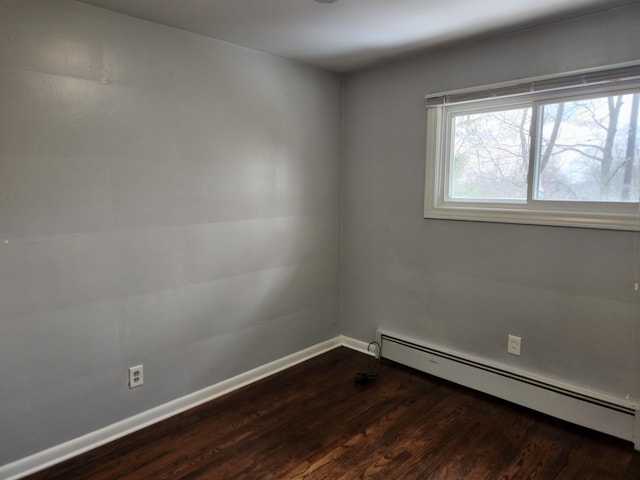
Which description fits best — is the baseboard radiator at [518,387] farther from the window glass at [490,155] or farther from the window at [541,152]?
the window glass at [490,155]

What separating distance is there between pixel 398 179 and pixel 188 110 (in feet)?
5.02

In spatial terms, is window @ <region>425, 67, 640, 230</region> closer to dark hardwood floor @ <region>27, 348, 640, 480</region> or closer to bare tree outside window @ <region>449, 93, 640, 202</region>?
bare tree outside window @ <region>449, 93, 640, 202</region>

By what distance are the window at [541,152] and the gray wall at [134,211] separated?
3.41 ft

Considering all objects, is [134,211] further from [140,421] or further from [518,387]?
[518,387]

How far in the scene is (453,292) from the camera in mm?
2754

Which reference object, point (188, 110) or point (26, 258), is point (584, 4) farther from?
point (26, 258)

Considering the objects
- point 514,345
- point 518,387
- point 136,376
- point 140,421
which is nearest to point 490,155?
point 514,345

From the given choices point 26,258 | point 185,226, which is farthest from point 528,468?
point 26,258

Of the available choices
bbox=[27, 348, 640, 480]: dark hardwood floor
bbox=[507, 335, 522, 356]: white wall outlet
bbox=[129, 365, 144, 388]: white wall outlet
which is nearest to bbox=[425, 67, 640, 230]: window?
bbox=[507, 335, 522, 356]: white wall outlet

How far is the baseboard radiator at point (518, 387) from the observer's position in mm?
2137

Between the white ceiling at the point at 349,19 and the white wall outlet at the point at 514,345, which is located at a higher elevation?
the white ceiling at the point at 349,19

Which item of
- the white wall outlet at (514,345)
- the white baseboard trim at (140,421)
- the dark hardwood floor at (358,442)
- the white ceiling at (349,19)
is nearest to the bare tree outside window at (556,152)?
the white ceiling at (349,19)

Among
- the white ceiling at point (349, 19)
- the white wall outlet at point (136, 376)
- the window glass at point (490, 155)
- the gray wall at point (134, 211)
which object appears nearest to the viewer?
the gray wall at point (134, 211)

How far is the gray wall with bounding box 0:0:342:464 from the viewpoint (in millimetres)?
1839
